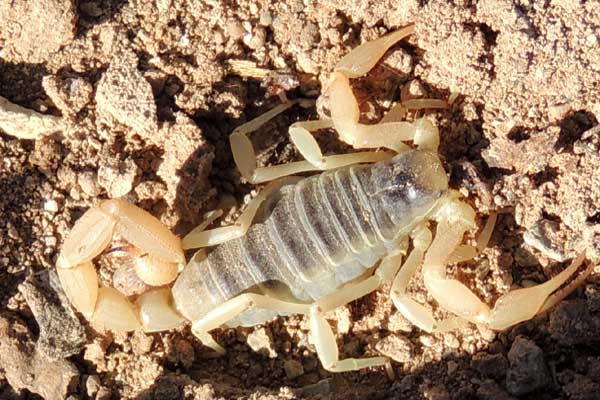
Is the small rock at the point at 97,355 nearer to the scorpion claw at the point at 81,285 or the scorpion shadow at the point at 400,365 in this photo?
the scorpion claw at the point at 81,285

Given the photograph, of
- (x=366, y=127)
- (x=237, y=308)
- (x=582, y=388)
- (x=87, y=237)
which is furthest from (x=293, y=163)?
(x=582, y=388)

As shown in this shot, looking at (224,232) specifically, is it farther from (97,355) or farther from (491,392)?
(491,392)

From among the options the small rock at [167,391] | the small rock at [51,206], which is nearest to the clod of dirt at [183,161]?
the small rock at [51,206]

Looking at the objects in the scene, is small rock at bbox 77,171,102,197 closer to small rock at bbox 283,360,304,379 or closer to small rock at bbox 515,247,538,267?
small rock at bbox 283,360,304,379

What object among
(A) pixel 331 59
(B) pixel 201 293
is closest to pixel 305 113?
(A) pixel 331 59

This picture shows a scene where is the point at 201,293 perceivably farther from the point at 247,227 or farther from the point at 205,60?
the point at 205,60

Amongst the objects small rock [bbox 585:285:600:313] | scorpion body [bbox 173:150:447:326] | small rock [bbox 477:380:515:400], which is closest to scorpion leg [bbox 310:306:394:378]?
scorpion body [bbox 173:150:447:326]
